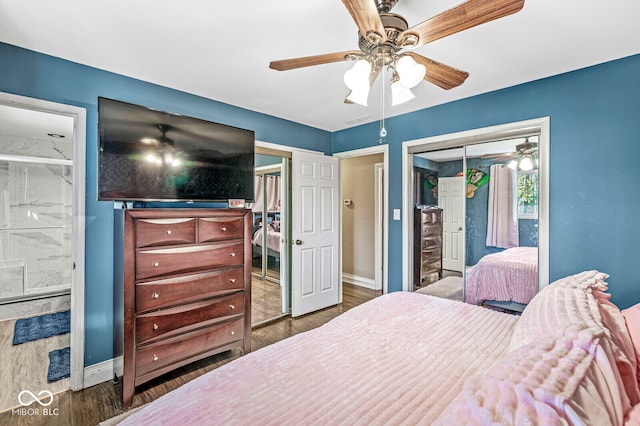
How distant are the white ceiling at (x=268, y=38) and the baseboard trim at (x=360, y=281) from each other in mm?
3222

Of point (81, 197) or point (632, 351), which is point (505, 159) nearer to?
point (632, 351)

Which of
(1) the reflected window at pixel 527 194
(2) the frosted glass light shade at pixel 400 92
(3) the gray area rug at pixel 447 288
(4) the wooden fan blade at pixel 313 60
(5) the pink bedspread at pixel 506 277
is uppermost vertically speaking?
(4) the wooden fan blade at pixel 313 60

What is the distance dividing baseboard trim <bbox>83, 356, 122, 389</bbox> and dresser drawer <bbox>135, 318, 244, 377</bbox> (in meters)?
0.28

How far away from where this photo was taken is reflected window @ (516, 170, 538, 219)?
262 cm

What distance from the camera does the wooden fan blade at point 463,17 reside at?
1.12 metres

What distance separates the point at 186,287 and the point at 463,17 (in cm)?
243

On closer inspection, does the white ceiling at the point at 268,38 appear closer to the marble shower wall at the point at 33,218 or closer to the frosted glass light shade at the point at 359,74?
the frosted glass light shade at the point at 359,74

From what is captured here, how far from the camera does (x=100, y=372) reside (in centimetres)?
232

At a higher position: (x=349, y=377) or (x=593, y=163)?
(x=593, y=163)

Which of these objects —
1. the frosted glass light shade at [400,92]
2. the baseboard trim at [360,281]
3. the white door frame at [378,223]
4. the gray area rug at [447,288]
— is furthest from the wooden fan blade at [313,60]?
the baseboard trim at [360,281]

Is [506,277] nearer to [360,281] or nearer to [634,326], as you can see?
[634,326]

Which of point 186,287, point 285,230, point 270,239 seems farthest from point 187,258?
point 270,239

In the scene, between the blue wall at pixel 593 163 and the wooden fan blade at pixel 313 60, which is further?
the blue wall at pixel 593 163

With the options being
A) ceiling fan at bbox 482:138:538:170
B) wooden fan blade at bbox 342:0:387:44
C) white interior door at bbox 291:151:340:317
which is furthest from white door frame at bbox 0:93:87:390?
ceiling fan at bbox 482:138:538:170
